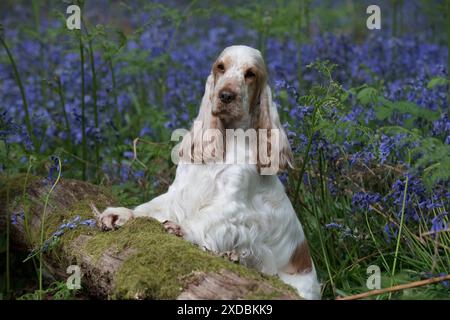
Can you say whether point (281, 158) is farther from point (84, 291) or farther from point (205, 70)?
point (205, 70)

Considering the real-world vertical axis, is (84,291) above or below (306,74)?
below

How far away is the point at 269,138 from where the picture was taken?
4.76 m

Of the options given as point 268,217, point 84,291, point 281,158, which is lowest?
point 84,291

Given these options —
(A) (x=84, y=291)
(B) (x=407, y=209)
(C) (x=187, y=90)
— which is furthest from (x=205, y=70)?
(A) (x=84, y=291)

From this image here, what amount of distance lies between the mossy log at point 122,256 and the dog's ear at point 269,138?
759mm

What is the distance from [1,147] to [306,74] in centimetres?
436

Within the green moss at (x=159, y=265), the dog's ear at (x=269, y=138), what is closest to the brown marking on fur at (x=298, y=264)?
the dog's ear at (x=269, y=138)

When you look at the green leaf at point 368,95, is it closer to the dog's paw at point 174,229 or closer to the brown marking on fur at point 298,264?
the brown marking on fur at point 298,264

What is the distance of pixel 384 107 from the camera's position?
5.72 meters

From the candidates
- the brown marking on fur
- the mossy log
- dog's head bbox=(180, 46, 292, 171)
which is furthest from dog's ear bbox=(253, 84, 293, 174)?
the mossy log

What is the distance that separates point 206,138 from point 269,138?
0.37 metres

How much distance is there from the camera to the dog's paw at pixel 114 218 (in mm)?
4613

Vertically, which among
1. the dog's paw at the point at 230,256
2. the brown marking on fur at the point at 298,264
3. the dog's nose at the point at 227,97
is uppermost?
the dog's nose at the point at 227,97

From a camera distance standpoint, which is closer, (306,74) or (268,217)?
(268,217)
